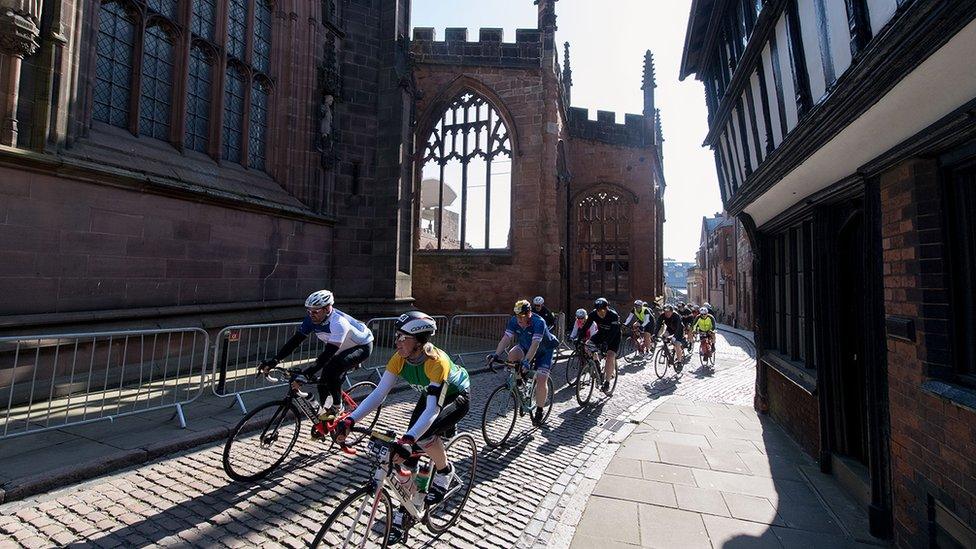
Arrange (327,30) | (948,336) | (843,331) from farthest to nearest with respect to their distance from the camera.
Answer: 1. (327,30)
2. (843,331)
3. (948,336)

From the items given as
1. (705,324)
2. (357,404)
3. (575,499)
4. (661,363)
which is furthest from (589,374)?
(705,324)

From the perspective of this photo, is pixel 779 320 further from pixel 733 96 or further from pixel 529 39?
pixel 529 39

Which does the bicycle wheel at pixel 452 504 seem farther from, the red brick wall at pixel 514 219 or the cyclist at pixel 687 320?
the cyclist at pixel 687 320

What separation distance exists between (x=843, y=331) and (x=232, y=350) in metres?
9.17

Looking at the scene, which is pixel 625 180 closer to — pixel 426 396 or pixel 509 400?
A: pixel 509 400

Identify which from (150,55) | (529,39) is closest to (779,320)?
(150,55)

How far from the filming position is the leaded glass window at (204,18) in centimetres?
857

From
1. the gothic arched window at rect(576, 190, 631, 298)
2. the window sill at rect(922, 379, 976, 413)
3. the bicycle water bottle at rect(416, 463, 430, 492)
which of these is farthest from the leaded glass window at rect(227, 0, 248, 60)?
the gothic arched window at rect(576, 190, 631, 298)

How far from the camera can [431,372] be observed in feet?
10.2

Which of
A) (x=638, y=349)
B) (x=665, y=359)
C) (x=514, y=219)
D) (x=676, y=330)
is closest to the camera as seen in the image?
(x=665, y=359)

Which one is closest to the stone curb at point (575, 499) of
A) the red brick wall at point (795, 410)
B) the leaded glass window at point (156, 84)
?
the red brick wall at point (795, 410)

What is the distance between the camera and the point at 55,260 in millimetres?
6098

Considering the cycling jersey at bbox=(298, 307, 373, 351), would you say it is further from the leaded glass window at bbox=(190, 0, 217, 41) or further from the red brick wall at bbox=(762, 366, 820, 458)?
the leaded glass window at bbox=(190, 0, 217, 41)

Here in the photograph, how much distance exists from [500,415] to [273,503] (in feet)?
9.29
